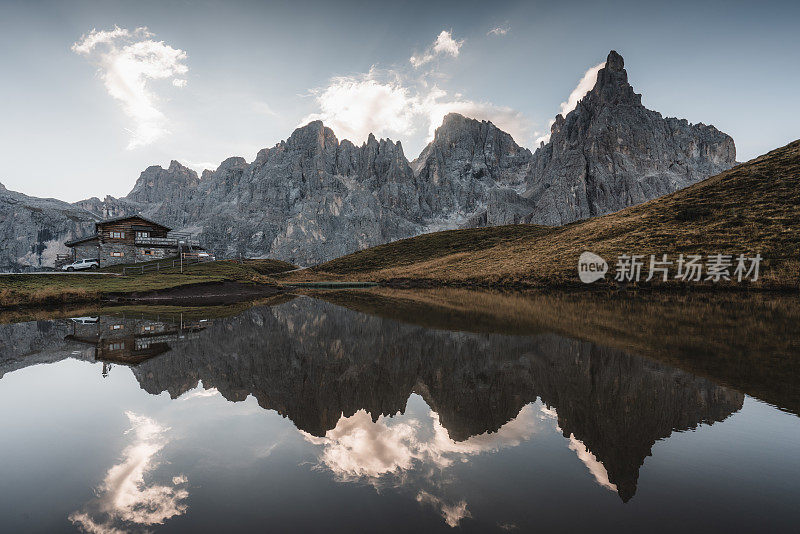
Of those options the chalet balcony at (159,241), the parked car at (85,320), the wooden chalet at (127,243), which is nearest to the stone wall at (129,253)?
the wooden chalet at (127,243)

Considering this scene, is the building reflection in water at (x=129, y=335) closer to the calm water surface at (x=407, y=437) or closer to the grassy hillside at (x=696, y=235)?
the calm water surface at (x=407, y=437)

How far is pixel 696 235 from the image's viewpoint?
51.4 m

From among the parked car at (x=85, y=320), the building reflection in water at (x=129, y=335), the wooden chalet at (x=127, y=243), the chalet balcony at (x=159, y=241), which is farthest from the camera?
the chalet balcony at (x=159, y=241)

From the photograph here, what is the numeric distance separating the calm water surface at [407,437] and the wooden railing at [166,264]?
5343 centimetres

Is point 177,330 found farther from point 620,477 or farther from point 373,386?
point 620,477

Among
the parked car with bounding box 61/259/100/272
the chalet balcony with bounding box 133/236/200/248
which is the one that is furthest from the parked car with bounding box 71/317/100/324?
the parked car with bounding box 61/259/100/272

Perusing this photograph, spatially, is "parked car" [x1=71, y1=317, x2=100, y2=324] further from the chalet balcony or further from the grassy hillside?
the grassy hillside

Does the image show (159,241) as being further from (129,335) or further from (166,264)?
(129,335)

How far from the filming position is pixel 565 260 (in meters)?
59.0

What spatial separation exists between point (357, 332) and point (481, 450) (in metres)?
12.9

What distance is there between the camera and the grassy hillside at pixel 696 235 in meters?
43.7

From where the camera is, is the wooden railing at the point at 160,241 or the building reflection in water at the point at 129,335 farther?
the wooden railing at the point at 160,241

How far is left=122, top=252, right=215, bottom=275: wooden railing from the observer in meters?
59.0

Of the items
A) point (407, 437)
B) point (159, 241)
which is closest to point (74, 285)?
point (159, 241)
